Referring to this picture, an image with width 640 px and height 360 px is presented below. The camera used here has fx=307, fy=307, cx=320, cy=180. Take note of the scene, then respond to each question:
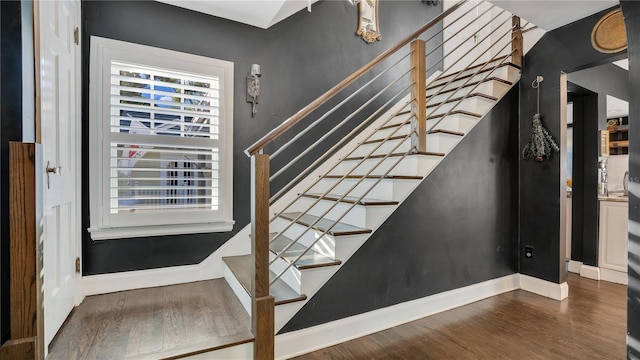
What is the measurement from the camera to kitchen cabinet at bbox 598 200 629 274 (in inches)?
124

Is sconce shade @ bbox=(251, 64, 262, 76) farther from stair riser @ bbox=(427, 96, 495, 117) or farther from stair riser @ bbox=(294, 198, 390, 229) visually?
stair riser @ bbox=(427, 96, 495, 117)

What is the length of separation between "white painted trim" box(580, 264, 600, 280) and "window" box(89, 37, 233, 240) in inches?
151

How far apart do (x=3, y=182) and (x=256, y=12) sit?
206 cm

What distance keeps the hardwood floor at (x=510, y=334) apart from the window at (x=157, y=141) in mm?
1551

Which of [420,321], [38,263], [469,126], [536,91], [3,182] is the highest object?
[536,91]

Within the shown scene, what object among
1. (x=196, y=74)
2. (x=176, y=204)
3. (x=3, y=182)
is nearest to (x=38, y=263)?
(x=3, y=182)

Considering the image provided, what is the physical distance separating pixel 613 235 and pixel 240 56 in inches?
165

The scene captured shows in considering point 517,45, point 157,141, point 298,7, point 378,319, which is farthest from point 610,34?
point 157,141

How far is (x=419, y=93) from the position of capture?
93.9 inches

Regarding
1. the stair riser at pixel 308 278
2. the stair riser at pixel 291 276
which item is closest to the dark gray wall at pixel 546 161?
the stair riser at pixel 308 278

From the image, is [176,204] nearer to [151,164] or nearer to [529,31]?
[151,164]

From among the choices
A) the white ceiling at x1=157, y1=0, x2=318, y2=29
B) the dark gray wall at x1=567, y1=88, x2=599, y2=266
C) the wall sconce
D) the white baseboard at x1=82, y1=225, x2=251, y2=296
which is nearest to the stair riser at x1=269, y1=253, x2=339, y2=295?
the white baseboard at x1=82, y1=225, x2=251, y2=296

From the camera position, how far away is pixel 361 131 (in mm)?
3523

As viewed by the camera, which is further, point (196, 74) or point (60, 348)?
point (196, 74)
